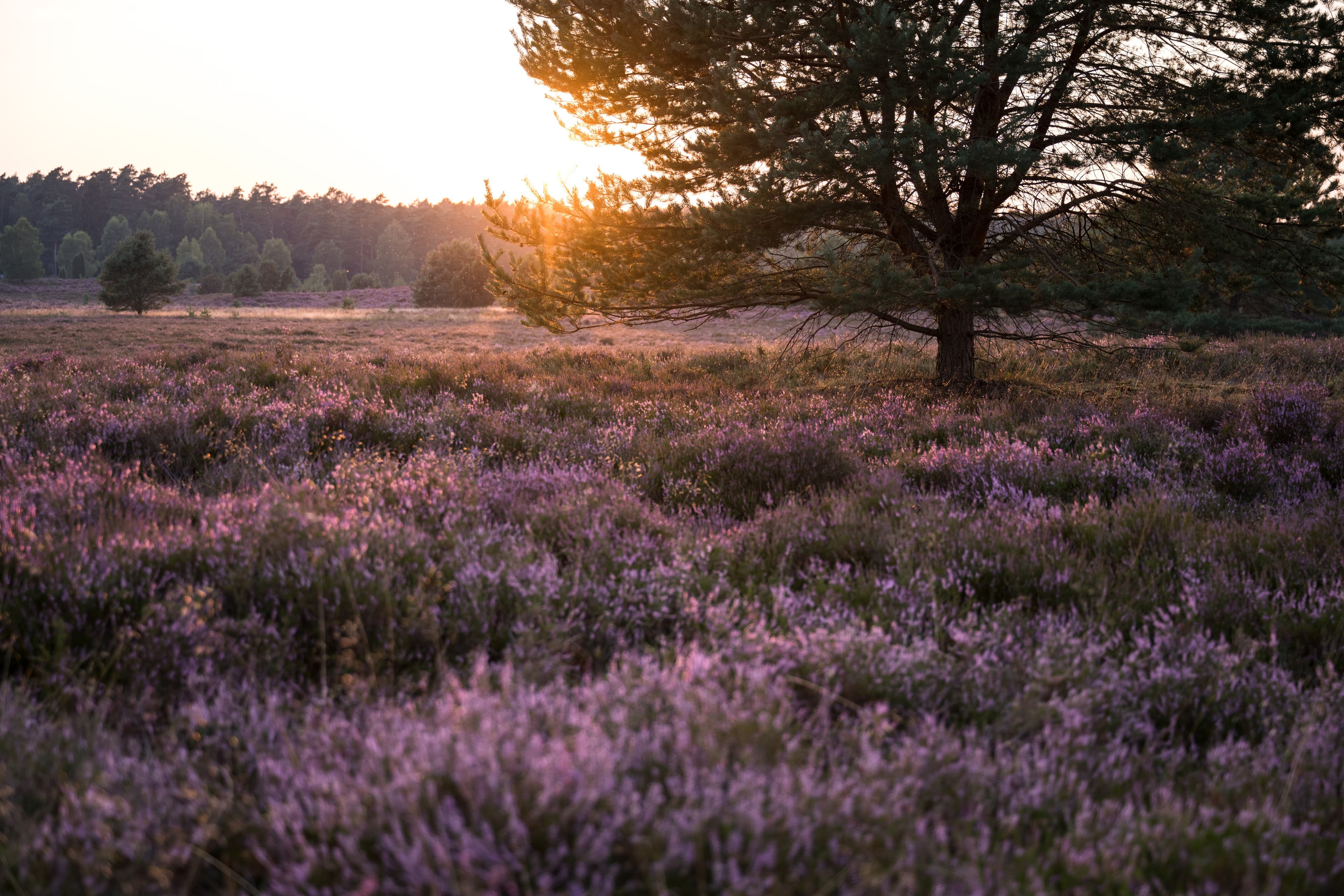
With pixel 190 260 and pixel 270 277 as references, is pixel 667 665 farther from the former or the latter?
pixel 190 260

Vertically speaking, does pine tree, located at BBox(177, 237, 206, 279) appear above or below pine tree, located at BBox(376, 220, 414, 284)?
below

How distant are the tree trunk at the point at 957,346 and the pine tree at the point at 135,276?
152ft

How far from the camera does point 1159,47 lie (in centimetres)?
802

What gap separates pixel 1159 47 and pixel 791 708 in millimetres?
9877

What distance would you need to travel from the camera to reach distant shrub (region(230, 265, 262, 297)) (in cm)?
5962

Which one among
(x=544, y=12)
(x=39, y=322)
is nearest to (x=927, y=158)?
(x=544, y=12)

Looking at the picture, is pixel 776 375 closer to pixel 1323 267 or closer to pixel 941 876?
pixel 1323 267

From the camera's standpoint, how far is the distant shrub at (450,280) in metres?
57.3

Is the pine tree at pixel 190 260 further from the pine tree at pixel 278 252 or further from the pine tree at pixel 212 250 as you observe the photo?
the pine tree at pixel 278 252

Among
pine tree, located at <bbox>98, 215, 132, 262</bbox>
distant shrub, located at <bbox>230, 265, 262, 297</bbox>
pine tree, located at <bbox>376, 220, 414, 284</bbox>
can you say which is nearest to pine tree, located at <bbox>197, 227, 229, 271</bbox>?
pine tree, located at <bbox>98, 215, 132, 262</bbox>

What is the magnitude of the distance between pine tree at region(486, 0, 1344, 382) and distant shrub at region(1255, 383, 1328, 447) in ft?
4.17

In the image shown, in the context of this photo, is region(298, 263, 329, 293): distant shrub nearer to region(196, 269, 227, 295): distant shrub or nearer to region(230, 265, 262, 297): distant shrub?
region(230, 265, 262, 297): distant shrub

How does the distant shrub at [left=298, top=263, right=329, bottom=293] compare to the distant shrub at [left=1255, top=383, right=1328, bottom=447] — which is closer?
the distant shrub at [left=1255, top=383, right=1328, bottom=447]

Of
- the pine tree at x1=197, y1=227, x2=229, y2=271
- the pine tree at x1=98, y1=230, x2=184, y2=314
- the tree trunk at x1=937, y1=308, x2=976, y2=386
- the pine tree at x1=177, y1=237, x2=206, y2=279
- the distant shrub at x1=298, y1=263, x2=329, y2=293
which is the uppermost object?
the pine tree at x1=197, y1=227, x2=229, y2=271
